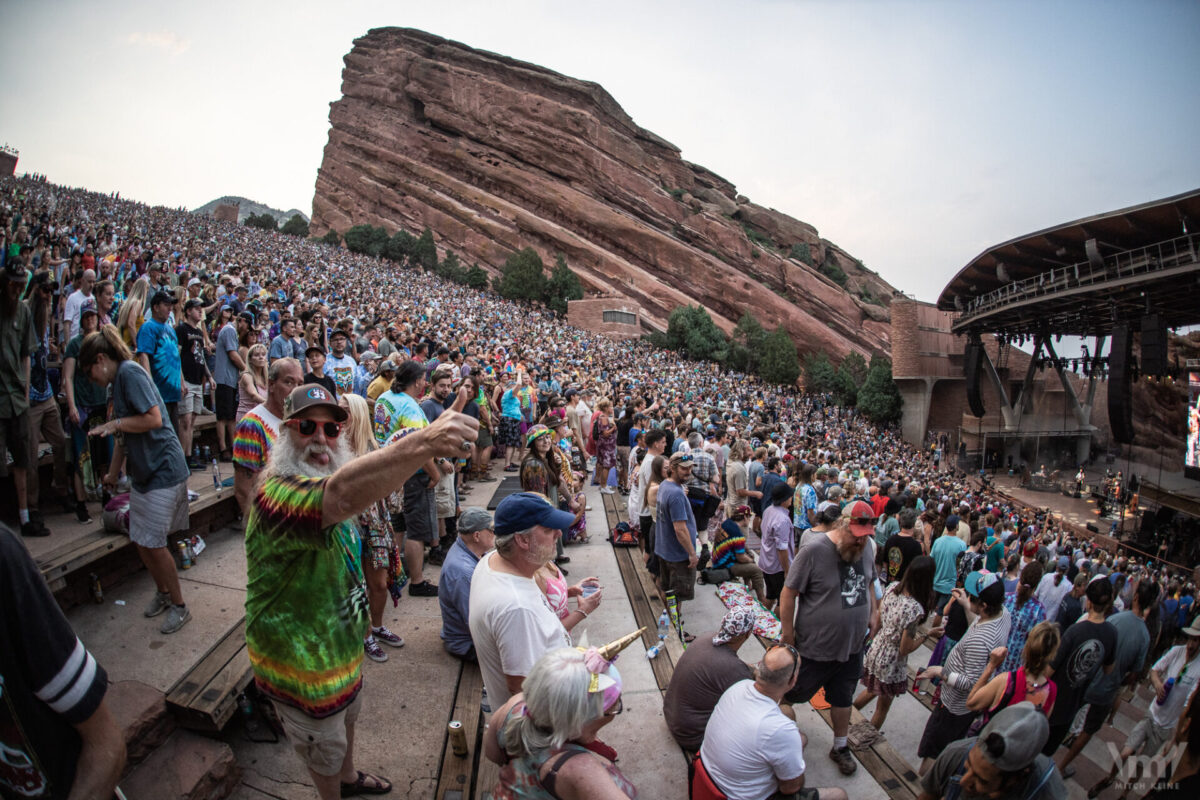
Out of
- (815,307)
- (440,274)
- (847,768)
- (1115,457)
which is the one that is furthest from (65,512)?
(815,307)

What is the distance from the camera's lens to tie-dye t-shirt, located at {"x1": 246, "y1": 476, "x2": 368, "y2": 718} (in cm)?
198

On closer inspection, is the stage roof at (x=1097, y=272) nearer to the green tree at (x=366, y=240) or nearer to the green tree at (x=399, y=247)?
the green tree at (x=399, y=247)

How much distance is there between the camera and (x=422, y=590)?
472 cm

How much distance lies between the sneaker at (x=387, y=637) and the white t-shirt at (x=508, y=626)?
1.64 m

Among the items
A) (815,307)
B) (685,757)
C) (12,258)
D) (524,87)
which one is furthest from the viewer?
(524,87)

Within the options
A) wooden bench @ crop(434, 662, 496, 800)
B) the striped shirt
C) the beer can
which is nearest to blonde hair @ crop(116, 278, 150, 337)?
wooden bench @ crop(434, 662, 496, 800)

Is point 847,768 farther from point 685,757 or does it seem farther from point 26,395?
point 26,395

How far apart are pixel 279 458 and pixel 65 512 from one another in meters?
3.69

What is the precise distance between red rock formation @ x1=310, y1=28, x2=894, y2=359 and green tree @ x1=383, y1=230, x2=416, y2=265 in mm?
6856

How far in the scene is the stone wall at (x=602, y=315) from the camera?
4753cm

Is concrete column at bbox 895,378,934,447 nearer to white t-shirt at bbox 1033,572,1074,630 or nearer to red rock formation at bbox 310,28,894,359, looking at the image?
red rock formation at bbox 310,28,894,359

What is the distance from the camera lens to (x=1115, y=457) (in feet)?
111

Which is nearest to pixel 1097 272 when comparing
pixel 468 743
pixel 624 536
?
pixel 624 536

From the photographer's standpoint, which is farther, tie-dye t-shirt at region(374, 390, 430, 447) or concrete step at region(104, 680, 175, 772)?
tie-dye t-shirt at region(374, 390, 430, 447)
